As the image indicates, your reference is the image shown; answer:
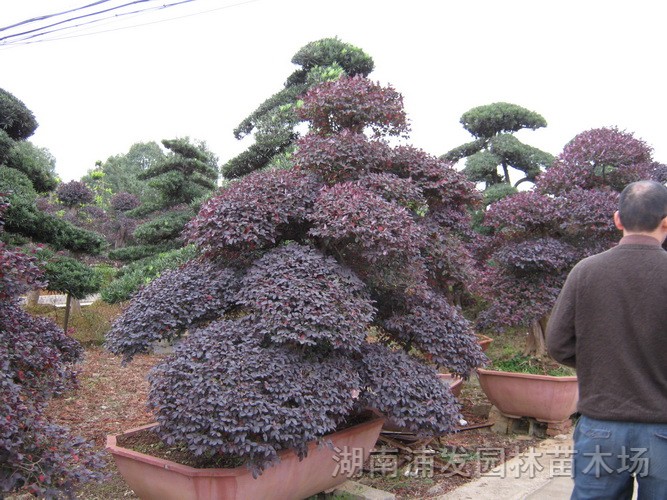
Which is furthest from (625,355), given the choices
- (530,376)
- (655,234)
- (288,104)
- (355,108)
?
(288,104)

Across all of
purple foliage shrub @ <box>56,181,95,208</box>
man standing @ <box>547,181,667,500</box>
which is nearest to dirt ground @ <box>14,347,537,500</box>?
man standing @ <box>547,181,667,500</box>

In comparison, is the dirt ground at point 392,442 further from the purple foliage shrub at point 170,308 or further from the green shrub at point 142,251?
the green shrub at point 142,251

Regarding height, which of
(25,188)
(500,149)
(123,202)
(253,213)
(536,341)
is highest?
(123,202)

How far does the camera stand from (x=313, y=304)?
108 inches

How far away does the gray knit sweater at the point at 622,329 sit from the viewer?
171cm

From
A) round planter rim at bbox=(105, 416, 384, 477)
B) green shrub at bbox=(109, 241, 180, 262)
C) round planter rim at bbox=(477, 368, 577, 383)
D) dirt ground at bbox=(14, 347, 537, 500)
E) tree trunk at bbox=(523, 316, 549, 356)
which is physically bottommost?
dirt ground at bbox=(14, 347, 537, 500)

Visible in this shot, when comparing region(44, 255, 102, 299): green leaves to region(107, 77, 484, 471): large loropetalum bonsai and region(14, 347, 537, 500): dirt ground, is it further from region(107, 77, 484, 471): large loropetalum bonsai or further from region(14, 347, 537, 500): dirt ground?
region(107, 77, 484, 471): large loropetalum bonsai

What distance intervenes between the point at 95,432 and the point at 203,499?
2.33 m

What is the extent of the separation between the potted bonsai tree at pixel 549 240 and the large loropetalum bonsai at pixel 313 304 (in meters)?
1.31

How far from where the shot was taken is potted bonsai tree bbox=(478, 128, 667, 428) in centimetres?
463

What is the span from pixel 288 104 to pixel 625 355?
5714mm

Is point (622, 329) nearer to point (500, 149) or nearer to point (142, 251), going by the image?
point (500, 149)

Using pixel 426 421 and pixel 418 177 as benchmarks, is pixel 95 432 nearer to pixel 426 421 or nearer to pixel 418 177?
pixel 426 421

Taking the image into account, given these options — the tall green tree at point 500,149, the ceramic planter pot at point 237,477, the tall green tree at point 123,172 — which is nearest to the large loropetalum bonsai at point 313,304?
the ceramic planter pot at point 237,477
